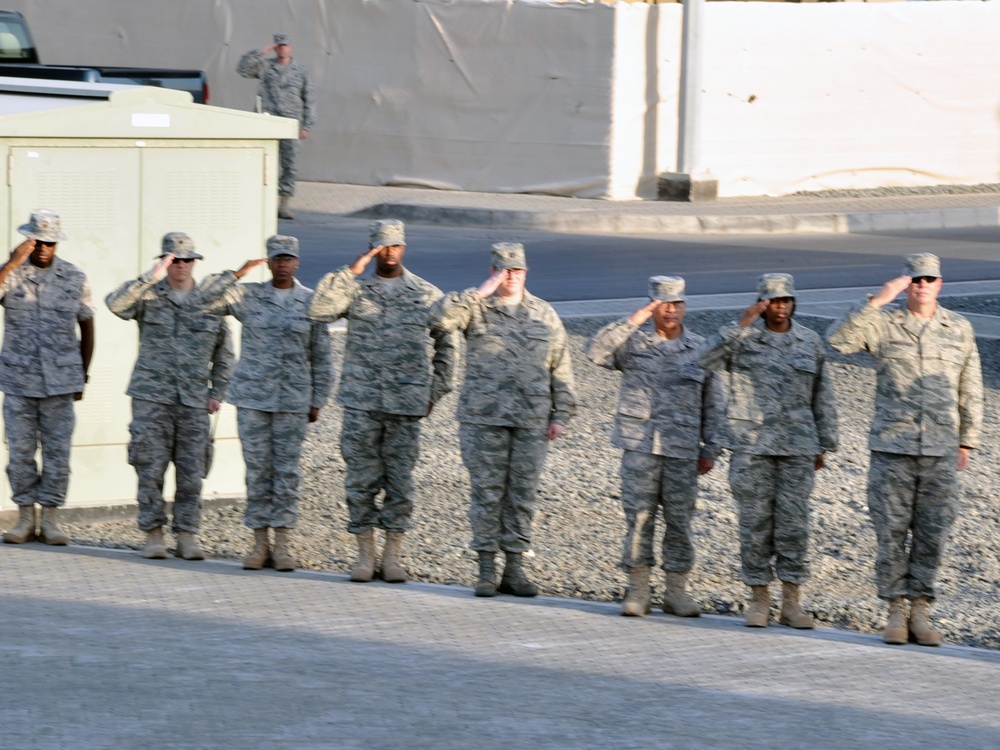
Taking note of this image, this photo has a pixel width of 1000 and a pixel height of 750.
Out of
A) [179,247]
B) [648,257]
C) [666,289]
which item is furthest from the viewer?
[648,257]

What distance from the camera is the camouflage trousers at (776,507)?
8711 mm

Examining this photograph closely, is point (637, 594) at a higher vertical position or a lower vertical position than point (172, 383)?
lower

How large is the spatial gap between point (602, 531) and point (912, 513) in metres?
3.05

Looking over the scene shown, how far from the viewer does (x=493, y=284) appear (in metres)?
9.12

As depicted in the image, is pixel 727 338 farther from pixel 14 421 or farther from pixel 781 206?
pixel 781 206

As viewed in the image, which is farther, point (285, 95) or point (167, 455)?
point (285, 95)

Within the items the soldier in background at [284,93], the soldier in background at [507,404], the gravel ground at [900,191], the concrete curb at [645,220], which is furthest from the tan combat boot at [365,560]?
the gravel ground at [900,191]

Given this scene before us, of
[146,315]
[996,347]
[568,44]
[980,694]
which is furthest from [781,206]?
[980,694]

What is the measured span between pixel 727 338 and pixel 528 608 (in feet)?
5.30

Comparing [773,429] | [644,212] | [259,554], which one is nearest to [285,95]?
[644,212]

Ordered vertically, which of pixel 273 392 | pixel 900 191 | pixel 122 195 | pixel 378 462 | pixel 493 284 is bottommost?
pixel 378 462

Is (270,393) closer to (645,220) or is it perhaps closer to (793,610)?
(793,610)

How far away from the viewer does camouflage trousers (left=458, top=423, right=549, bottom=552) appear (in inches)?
363

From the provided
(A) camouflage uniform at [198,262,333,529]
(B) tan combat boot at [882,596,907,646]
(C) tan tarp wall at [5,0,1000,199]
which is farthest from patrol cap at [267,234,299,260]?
(C) tan tarp wall at [5,0,1000,199]
